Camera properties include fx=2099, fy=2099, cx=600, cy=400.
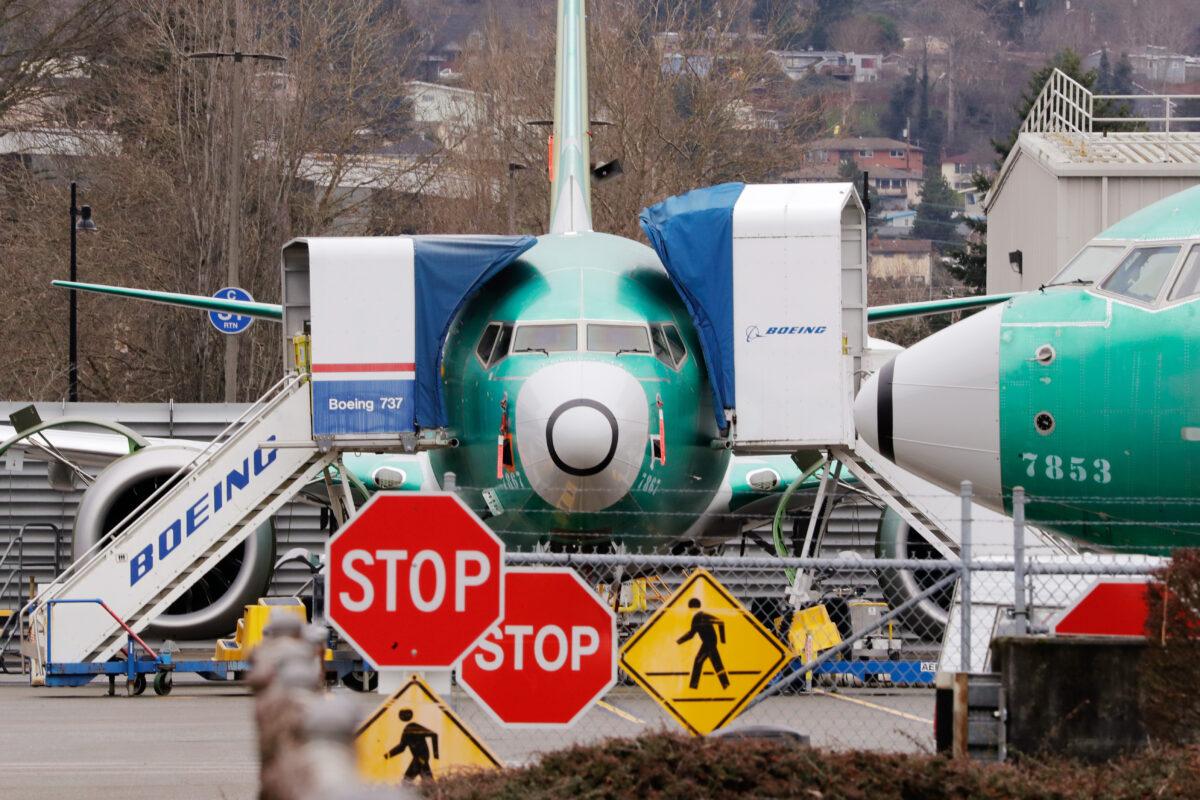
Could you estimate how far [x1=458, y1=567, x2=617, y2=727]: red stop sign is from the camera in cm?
1082

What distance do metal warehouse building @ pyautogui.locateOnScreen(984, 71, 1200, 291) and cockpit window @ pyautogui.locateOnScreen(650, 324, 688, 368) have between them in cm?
1421

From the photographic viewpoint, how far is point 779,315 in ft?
65.6

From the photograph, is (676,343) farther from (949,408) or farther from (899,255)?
(899,255)

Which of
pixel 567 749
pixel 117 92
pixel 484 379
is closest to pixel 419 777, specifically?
pixel 567 749

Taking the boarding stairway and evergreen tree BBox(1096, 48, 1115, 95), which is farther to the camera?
evergreen tree BBox(1096, 48, 1115, 95)

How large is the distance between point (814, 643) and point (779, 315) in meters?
3.19

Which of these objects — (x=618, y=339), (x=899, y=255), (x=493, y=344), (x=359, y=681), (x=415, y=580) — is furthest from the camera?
(x=899, y=255)

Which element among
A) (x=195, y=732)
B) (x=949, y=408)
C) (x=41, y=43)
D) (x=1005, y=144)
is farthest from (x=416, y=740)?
(x=1005, y=144)

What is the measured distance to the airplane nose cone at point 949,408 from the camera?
43.2ft

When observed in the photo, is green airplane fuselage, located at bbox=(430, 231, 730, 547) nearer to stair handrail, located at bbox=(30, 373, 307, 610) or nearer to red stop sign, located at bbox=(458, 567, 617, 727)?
stair handrail, located at bbox=(30, 373, 307, 610)

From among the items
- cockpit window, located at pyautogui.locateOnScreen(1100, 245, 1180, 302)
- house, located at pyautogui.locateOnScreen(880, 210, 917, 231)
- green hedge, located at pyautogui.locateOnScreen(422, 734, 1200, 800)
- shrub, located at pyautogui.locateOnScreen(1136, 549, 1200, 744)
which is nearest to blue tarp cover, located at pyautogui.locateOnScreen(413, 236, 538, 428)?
cockpit window, located at pyautogui.locateOnScreen(1100, 245, 1180, 302)

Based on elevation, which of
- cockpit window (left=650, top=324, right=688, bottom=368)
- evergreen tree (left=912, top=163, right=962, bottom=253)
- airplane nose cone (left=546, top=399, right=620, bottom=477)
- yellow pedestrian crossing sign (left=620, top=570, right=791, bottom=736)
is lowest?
yellow pedestrian crossing sign (left=620, top=570, right=791, bottom=736)

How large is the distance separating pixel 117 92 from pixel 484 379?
1551 inches

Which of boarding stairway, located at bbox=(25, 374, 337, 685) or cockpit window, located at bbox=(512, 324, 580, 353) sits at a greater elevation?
cockpit window, located at bbox=(512, 324, 580, 353)
